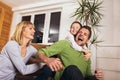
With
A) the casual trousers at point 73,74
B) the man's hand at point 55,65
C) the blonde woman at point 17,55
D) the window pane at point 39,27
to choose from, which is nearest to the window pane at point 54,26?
the window pane at point 39,27

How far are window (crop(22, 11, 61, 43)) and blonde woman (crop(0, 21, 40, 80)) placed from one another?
2.96 metres

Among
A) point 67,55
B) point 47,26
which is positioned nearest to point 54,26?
point 47,26

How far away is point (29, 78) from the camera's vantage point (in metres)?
1.77

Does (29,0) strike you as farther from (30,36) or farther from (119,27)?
(30,36)

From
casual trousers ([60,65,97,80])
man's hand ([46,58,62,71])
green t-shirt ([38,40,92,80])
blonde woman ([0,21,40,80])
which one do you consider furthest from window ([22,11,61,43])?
man's hand ([46,58,62,71])

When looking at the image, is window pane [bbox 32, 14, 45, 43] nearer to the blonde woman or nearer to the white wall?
the white wall

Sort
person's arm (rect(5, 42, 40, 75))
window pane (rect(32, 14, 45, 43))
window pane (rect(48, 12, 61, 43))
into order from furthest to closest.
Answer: window pane (rect(32, 14, 45, 43))
window pane (rect(48, 12, 61, 43))
person's arm (rect(5, 42, 40, 75))

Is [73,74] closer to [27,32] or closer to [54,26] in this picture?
[27,32]

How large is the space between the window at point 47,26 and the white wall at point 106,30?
27 centimetres

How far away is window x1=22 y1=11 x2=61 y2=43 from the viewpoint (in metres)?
4.61

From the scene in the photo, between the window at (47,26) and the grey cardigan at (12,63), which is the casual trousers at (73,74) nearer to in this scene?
the grey cardigan at (12,63)

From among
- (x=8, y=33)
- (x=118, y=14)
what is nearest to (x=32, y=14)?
(x=8, y=33)

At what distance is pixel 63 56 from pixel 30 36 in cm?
37

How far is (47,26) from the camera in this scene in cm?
471
